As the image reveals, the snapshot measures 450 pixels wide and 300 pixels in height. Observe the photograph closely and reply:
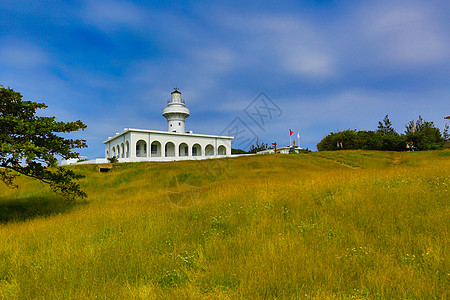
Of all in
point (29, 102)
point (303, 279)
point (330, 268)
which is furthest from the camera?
point (29, 102)

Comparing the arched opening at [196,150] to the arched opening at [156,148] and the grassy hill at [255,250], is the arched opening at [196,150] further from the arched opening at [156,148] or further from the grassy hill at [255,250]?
the grassy hill at [255,250]

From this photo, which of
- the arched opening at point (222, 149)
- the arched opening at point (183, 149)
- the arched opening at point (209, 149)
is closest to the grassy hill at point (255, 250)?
the arched opening at point (183, 149)

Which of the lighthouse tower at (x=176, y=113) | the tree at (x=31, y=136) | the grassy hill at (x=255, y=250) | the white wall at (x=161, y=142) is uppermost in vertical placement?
the lighthouse tower at (x=176, y=113)

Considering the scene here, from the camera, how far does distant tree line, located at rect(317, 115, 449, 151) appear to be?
43.2m

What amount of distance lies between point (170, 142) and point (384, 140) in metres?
42.4

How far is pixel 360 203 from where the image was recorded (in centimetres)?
607

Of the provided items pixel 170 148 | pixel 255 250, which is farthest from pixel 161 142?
pixel 255 250

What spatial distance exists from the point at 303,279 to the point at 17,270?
4.79 meters

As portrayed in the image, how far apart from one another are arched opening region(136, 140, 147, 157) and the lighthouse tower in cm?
800

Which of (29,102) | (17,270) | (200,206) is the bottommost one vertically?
(17,270)

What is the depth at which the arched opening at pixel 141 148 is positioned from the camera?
41.7m

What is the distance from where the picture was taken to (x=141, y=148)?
4253 cm

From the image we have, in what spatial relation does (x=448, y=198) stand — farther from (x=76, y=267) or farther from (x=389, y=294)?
(x=76, y=267)

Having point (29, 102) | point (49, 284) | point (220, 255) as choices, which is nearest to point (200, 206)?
point (220, 255)
